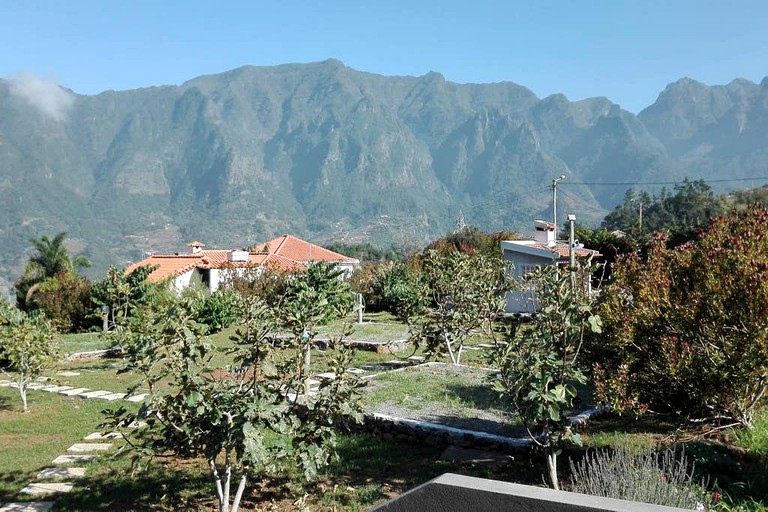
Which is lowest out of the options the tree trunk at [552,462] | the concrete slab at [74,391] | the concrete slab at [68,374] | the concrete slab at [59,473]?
the concrete slab at [68,374]

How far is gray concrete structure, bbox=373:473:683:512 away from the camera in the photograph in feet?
8.09

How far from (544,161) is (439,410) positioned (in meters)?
191

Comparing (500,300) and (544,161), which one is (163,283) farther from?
(544,161)

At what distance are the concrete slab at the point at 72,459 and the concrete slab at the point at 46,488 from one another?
722 millimetres

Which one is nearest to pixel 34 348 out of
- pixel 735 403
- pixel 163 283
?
pixel 735 403

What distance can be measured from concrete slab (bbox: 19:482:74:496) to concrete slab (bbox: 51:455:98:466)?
0.72 m

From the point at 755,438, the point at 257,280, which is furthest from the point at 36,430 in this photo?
the point at 257,280

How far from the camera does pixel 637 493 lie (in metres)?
4.29

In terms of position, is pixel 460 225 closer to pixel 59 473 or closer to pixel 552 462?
pixel 59 473

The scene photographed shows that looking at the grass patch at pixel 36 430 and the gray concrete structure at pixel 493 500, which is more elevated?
the gray concrete structure at pixel 493 500

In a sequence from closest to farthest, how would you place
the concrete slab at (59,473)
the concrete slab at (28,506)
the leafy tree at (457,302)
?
1. the concrete slab at (28,506)
2. the concrete slab at (59,473)
3. the leafy tree at (457,302)

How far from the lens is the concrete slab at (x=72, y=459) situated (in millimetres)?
7234

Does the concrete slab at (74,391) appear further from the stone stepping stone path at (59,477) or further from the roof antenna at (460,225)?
the roof antenna at (460,225)

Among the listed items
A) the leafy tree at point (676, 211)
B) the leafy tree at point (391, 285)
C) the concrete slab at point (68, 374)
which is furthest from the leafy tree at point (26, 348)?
the leafy tree at point (676, 211)
